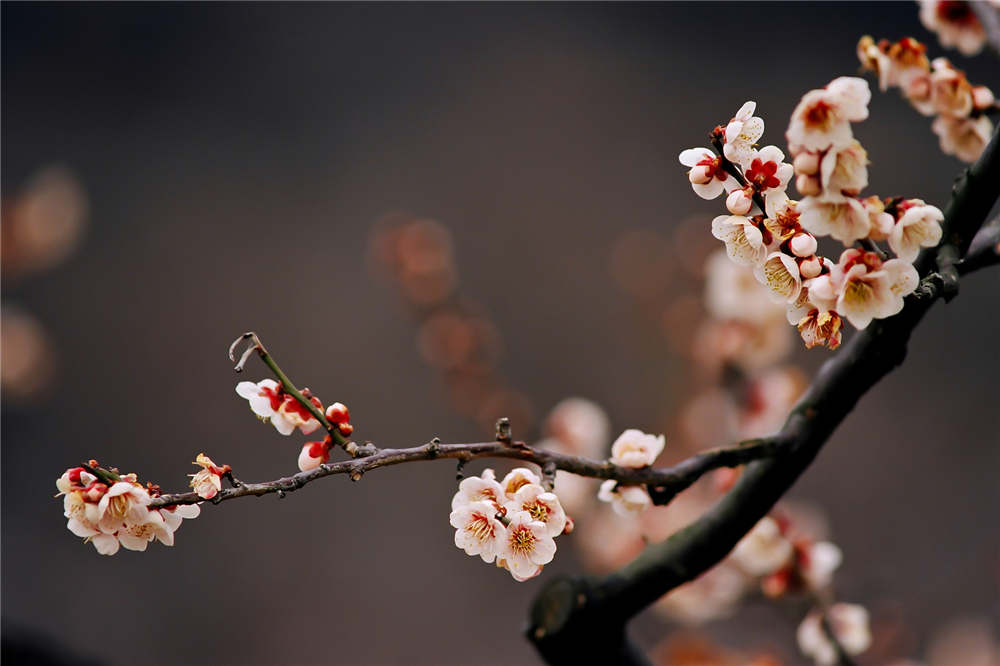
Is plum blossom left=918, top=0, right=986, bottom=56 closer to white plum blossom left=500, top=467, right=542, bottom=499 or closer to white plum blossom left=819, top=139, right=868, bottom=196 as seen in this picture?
white plum blossom left=819, top=139, right=868, bottom=196

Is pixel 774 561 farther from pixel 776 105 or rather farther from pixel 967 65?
pixel 967 65

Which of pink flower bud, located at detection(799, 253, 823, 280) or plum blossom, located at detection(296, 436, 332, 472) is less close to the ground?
pink flower bud, located at detection(799, 253, 823, 280)

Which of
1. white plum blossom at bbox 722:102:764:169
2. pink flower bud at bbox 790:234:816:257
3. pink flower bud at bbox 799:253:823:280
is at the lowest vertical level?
pink flower bud at bbox 799:253:823:280

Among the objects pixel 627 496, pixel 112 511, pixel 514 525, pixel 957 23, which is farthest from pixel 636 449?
pixel 957 23

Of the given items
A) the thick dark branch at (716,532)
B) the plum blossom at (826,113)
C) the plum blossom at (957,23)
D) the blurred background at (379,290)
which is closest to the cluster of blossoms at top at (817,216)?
the plum blossom at (826,113)

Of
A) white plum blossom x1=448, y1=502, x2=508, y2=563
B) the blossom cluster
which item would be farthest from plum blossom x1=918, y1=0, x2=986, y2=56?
white plum blossom x1=448, y1=502, x2=508, y2=563

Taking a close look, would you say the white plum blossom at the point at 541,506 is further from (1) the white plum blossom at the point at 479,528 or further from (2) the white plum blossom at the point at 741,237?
(2) the white plum blossom at the point at 741,237
